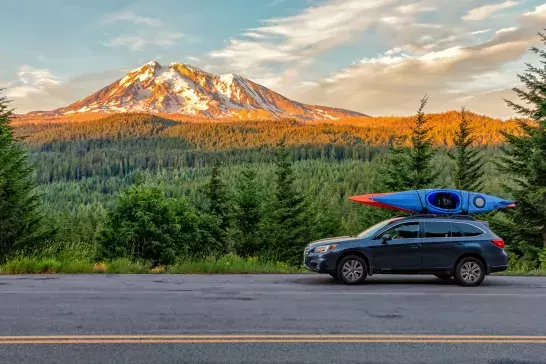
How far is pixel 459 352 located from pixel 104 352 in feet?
13.1

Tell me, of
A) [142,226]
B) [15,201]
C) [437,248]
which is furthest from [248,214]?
[437,248]

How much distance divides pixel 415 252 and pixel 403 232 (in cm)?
54

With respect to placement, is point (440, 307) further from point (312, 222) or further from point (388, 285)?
point (312, 222)

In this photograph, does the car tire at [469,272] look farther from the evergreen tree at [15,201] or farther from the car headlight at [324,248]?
the evergreen tree at [15,201]

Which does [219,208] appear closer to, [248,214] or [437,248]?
[248,214]

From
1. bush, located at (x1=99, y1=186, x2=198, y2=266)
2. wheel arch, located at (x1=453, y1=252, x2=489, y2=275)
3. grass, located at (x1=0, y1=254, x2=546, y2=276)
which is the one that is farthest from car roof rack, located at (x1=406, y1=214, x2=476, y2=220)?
bush, located at (x1=99, y1=186, x2=198, y2=266)

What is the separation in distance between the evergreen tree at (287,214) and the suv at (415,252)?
2797cm

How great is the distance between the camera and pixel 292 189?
41281 mm

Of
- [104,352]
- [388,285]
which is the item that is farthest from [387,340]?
[388,285]

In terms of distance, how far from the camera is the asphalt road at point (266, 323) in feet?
18.3

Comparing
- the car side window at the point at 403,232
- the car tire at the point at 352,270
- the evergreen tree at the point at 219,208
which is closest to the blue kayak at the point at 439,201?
the car side window at the point at 403,232

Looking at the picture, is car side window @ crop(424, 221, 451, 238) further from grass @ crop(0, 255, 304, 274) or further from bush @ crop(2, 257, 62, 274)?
bush @ crop(2, 257, 62, 274)

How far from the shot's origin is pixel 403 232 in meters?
12.0

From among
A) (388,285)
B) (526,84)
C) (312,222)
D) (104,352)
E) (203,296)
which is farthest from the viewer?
(312,222)
